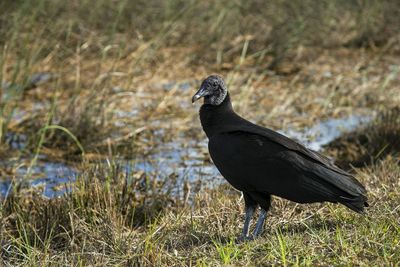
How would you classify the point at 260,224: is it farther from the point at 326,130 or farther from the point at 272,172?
the point at 326,130

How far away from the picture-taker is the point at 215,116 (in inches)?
159

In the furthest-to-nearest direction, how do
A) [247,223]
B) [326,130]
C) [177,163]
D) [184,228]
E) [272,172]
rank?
[326,130] → [177,163] → [184,228] → [247,223] → [272,172]

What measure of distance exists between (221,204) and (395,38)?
5234mm

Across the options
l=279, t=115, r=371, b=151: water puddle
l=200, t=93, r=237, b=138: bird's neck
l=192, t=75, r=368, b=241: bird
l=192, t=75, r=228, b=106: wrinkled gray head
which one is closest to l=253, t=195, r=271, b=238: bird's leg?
l=192, t=75, r=368, b=241: bird

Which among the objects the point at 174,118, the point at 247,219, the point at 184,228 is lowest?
the point at 184,228

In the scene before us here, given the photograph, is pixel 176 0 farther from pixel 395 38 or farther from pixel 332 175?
pixel 332 175

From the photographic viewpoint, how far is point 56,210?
4434 millimetres

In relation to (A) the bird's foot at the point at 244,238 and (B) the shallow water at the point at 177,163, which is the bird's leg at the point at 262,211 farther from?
(B) the shallow water at the point at 177,163

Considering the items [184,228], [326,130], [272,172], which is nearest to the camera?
[272,172]

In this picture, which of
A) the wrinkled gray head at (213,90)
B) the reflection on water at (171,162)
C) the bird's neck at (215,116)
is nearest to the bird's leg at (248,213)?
the bird's neck at (215,116)

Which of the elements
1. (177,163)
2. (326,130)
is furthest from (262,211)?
(326,130)

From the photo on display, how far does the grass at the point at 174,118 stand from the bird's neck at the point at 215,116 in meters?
0.46

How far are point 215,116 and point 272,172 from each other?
0.54 m

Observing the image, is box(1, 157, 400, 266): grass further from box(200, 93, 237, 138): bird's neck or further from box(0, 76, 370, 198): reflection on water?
box(200, 93, 237, 138): bird's neck
